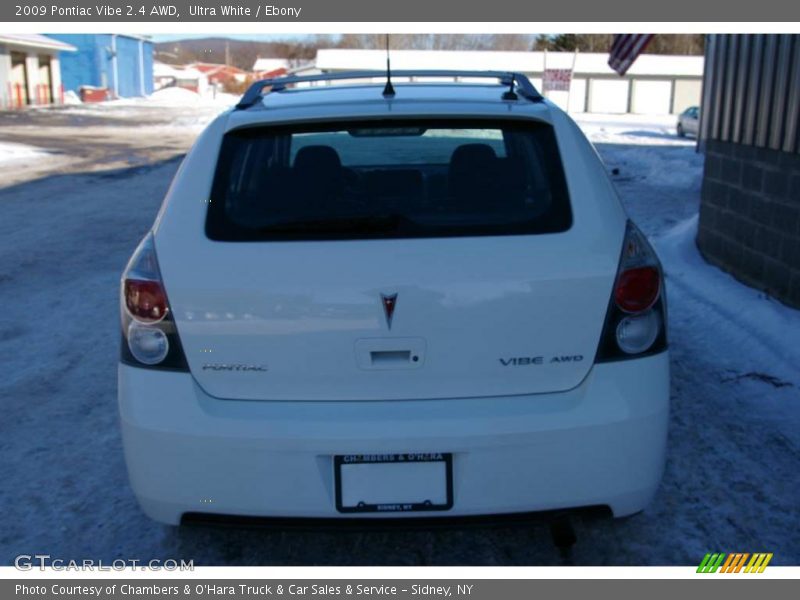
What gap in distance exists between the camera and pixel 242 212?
2812 mm

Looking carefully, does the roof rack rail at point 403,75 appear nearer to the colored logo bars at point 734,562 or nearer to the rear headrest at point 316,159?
the rear headrest at point 316,159

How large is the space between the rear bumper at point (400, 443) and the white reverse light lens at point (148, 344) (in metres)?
0.05

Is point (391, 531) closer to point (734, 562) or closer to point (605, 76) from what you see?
point (734, 562)

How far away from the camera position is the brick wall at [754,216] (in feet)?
19.9

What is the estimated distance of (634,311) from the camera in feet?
9.01

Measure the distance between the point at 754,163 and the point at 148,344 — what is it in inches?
215

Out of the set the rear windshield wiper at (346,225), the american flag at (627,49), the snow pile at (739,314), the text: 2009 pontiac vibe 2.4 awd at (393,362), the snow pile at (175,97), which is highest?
the american flag at (627,49)

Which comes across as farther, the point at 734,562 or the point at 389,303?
the point at 734,562

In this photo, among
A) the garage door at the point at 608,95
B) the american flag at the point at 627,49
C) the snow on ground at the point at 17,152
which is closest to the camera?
the american flag at the point at 627,49

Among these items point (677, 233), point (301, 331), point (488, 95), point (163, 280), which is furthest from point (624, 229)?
point (677, 233)

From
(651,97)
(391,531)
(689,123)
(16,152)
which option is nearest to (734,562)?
(391,531)

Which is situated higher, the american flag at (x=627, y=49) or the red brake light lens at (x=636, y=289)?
the american flag at (x=627, y=49)

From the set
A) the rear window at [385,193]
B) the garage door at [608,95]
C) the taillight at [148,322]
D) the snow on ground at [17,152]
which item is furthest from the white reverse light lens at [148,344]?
the garage door at [608,95]

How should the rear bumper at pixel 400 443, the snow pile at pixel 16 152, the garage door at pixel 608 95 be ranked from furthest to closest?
the garage door at pixel 608 95 → the snow pile at pixel 16 152 → the rear bumper at pixel 400 443
